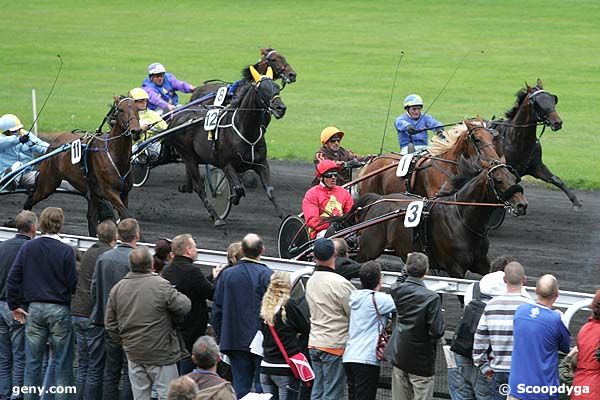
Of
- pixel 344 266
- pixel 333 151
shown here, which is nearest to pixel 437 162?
pixel 333 151

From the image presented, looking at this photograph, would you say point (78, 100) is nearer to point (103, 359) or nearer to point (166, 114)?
point (166, 114)

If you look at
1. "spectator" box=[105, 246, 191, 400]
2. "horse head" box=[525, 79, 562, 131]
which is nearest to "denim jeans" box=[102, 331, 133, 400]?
"spectator" box=[105, 246, 191, 400]

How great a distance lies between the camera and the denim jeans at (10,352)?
9.62m

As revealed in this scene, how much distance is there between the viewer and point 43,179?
1495cm

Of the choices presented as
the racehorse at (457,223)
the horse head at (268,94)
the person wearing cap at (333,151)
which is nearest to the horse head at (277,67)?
the horse head at (268,94)

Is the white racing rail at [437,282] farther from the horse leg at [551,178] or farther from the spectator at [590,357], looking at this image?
the horse leg at [551,178]

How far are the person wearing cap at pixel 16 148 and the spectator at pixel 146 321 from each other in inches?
267

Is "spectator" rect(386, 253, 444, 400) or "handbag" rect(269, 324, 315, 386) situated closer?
"spectator" rect(386, 253, 444, 400)

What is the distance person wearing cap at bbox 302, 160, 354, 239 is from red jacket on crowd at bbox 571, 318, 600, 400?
4.51m

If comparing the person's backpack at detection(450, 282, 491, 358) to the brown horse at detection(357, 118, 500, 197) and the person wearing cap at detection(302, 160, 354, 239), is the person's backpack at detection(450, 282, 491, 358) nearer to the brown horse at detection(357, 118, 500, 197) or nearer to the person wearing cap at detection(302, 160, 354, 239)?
the person wearing cap at detection(302, 160, 354, 239)

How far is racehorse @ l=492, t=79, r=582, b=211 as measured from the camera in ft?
47.2

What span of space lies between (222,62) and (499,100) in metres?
8.04

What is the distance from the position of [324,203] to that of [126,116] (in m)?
3.26

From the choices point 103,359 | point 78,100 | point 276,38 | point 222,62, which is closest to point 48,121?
point 78,100
